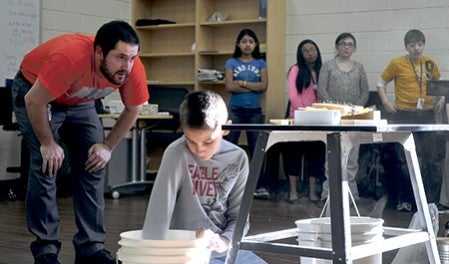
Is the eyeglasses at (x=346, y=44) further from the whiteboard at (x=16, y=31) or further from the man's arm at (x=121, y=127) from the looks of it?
the man's arm at (x=121, y=127)

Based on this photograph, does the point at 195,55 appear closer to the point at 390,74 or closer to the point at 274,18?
the point at 274,18

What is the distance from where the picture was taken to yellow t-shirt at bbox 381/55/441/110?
225 inches

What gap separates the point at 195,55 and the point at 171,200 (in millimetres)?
5157

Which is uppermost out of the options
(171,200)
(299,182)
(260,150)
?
(260,150)

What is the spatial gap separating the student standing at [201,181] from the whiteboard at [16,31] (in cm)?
464

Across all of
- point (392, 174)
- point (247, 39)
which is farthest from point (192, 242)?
point (247, 39)

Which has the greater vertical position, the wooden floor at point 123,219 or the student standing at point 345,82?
the student standing at point 345,82

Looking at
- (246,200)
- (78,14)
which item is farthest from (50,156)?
(78,14)

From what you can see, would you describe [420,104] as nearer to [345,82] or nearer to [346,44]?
[345,82]

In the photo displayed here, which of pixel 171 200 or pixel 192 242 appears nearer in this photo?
pixel 192 242

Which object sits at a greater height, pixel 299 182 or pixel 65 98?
pixel 65 98

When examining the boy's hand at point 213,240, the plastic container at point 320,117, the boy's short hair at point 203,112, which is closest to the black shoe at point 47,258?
the boy's hand at point 213,240

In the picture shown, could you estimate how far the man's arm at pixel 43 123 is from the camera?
288 centimetres

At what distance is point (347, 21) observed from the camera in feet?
21.8
